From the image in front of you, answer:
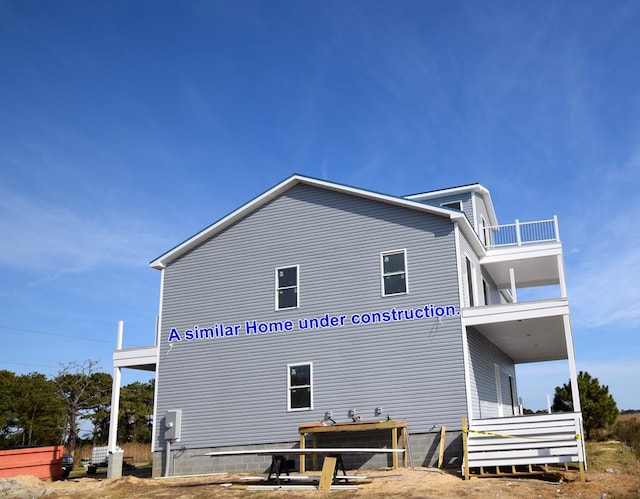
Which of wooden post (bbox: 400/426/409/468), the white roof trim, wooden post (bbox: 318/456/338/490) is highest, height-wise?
the white roof trim

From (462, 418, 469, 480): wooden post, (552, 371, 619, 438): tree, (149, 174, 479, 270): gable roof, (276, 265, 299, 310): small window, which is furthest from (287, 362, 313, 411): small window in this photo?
(552, 371, 619, 438): tree

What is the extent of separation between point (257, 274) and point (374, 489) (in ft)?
27.0

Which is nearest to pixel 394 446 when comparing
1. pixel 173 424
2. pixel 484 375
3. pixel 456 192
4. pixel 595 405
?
pixel 484 375

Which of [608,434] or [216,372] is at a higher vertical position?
[216,372]

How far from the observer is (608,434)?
2780cm

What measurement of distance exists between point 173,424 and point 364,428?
6.11 metres

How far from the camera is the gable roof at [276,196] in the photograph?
17.6m

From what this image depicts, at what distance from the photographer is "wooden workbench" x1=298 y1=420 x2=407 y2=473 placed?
15.8 m

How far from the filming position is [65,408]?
40531 millimetres

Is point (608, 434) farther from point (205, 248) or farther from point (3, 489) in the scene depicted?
point (3, 489)

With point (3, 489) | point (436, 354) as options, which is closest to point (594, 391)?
point (436, 354)

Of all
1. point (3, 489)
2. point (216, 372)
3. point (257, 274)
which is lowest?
point (3, 489)

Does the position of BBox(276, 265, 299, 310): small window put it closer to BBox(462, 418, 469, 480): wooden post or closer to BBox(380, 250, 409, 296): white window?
BBox(380, 250, 409, 296): white window

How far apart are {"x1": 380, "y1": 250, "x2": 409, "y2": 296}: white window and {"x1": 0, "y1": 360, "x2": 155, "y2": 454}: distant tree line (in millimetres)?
27320
